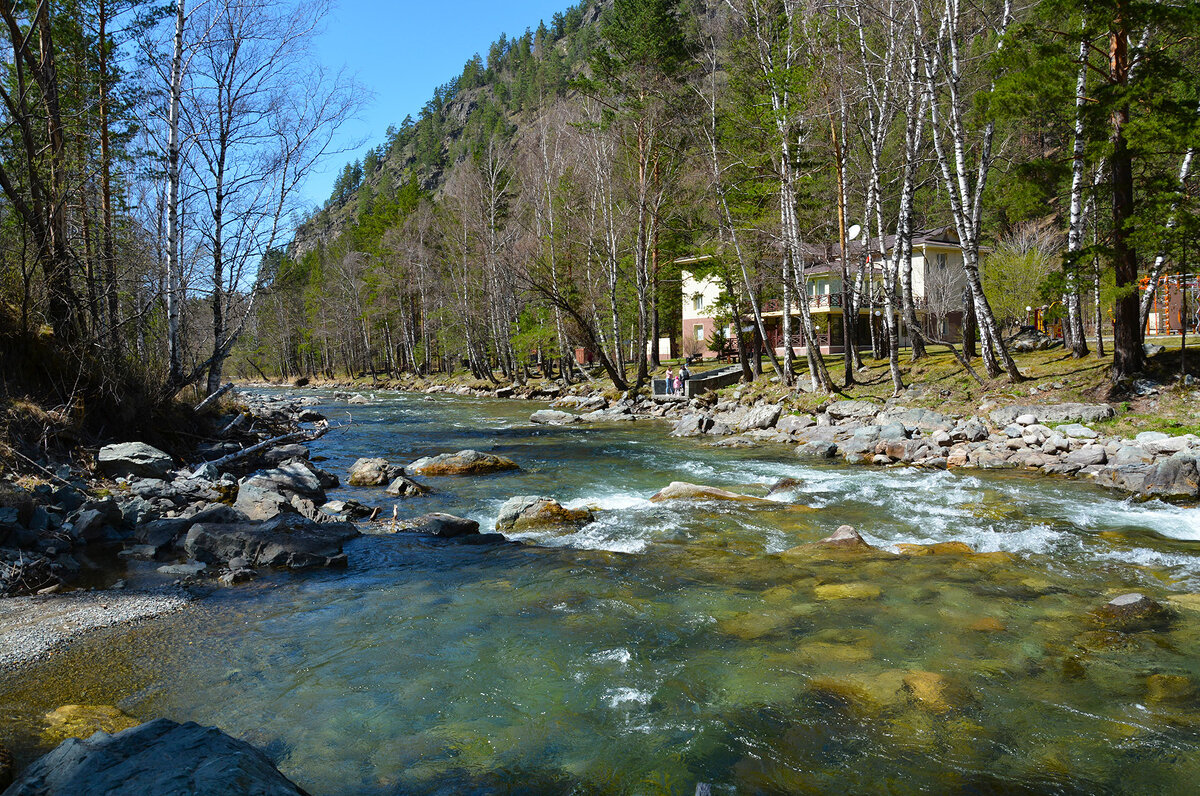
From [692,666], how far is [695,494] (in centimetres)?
590

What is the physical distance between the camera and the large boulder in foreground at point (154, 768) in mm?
2859

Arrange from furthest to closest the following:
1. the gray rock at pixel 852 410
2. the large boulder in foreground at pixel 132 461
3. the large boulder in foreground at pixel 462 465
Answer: the gray rock at pixel 852 410, the large boulder in foreground at pixel 462 465, the large boulder in foreground at pixel 132 461

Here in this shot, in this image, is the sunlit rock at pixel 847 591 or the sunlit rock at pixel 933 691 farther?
the sunlit rock at pixel 847 591

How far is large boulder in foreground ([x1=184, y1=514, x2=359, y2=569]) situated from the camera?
7996mm

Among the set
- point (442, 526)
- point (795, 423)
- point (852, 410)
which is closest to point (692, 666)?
point (442, 526)

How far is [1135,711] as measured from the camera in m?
4.58

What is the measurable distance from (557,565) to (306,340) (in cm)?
6503

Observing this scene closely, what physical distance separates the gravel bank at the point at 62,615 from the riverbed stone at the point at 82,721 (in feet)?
3.71

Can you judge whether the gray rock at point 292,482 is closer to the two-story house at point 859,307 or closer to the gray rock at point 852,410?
the gray rock at point 852,410

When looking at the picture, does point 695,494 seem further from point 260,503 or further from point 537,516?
point 260,503

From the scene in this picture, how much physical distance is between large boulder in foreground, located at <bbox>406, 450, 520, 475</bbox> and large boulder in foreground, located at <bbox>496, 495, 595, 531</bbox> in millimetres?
4123

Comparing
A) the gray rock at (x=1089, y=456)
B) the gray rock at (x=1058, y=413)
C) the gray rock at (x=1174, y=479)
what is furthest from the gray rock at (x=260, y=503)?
the gray rock at (x=1058, y=413)

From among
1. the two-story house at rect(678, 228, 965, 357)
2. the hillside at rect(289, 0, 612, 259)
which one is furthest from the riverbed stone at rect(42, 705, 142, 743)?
the hillside at rect(289, 0, 612, 259)

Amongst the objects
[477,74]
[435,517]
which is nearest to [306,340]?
[435,517]
